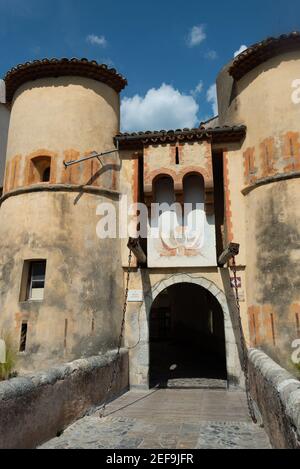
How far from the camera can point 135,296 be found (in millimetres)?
10016

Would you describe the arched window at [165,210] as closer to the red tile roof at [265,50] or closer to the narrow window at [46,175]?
the narrow window at [46,175]

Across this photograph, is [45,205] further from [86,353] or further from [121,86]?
[121,86]

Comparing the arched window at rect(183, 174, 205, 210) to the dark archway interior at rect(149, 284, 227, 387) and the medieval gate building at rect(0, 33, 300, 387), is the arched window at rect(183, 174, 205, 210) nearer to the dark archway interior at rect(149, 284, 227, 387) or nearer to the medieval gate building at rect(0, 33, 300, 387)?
the medieval gate building at rect(0, 33, 300, 387)

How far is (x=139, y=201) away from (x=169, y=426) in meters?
6.49

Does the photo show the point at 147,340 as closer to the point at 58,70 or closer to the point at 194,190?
the point at 194,190

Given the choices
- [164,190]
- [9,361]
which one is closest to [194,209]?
[164,190]

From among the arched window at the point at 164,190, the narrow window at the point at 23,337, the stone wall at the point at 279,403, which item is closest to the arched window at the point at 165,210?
the arched window at the point at 164,190

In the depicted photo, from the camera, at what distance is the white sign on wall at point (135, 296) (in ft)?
32.8

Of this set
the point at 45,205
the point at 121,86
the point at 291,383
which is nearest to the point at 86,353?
the point at 45,205

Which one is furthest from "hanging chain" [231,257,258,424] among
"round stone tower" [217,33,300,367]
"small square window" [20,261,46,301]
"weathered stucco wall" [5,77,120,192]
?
"small square window" [20,261,46,301]

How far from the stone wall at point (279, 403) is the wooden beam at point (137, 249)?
149 inches

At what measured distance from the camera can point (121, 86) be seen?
11586 mm

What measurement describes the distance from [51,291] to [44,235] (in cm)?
150

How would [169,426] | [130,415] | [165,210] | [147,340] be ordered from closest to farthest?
[169,426]
[130,415]
[147,340]
[165,210]
